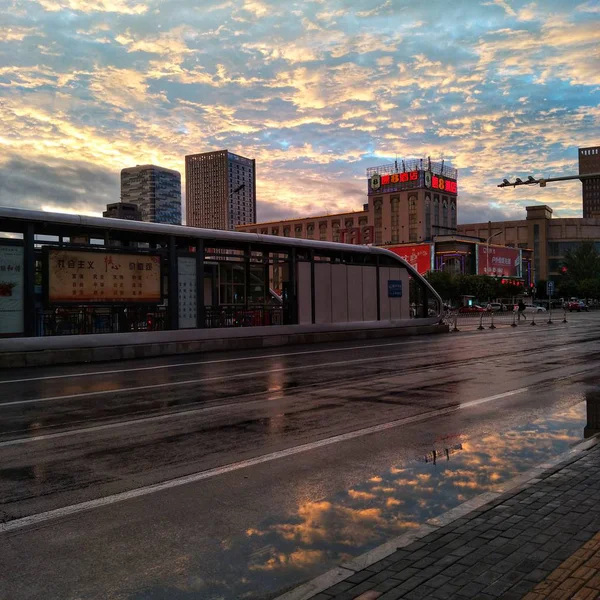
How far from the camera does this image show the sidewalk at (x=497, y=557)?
3412mm

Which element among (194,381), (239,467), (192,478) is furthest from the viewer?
(194,381)

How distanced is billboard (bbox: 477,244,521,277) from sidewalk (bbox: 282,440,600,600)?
104870 millimetres

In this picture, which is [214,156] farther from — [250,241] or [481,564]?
[481,564]

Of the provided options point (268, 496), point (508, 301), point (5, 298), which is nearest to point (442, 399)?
point (268, 496)

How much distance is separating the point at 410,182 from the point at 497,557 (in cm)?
14377

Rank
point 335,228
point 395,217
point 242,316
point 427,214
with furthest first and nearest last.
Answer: point 335,228
point 395,217
point 427,214
point 242,316

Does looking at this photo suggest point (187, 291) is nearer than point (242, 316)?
Yes

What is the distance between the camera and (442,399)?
10.4m

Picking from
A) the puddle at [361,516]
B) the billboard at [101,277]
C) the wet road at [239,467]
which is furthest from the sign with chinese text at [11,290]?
the puddle at [361,516]

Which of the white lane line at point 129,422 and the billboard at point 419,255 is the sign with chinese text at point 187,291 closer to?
the white lane line at point 129,422

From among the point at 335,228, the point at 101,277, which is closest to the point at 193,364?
the point at 101,277

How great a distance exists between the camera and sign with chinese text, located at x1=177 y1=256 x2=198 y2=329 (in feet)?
68.6

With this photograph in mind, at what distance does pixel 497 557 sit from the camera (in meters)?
3.85

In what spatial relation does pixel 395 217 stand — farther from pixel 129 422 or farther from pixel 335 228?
pixel 129 422
